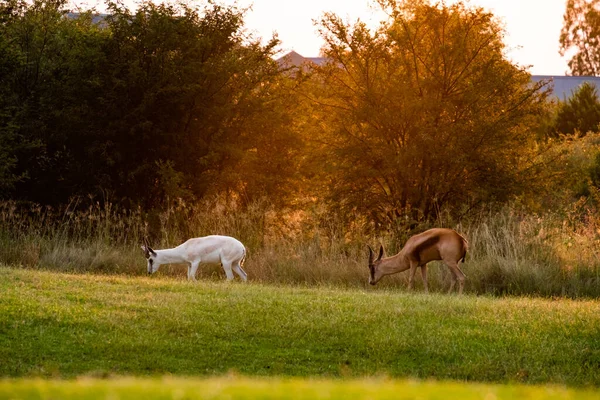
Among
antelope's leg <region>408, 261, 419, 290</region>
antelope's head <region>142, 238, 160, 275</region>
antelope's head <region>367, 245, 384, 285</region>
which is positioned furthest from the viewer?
antelope's head <region>142, 238, 160, 275</region>

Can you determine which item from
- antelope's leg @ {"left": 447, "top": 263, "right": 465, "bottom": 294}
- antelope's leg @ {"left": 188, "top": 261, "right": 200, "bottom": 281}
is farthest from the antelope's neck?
antelope's leg @ {"left": 447, "top": 263, "right": 465, "bottom": 294}

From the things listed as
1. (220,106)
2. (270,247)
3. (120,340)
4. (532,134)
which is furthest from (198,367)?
(220,106)

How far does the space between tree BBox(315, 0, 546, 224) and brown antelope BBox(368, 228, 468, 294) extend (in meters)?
4.33

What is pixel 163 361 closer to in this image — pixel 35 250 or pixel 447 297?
pixel 447 297

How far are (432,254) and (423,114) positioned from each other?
20.9 ft

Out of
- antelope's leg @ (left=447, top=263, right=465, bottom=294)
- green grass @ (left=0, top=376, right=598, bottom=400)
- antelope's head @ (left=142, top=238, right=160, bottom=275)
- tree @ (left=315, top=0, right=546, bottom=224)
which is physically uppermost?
tree @ (left=315, top=0, right=546, bottom=224)

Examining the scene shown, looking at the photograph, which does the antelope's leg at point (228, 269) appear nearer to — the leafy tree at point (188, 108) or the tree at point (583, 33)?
the leafy tree at point (188, 108)

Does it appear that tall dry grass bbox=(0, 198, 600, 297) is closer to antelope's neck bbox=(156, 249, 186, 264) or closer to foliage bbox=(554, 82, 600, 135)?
antelope's neck bbox=(156, 249, 186, 264)

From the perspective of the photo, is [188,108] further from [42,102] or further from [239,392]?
[239,392]

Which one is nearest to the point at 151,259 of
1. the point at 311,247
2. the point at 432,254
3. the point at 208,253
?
the point at 208,253

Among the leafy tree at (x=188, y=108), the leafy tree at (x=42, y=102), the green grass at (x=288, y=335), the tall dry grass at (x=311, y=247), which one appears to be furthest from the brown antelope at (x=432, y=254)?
the leafy tree at (x=42, y=102)

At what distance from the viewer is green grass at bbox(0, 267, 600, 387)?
11023mm

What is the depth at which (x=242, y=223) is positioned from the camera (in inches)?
882

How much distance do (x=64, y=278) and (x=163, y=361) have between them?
18.1ft
